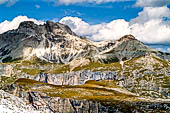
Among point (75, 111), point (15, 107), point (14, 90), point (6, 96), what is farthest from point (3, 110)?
point (75, 111)

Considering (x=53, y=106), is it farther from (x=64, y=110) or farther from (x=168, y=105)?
(x=168, y=105)

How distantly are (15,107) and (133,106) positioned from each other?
3002 inches

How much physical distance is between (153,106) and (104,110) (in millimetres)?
23171

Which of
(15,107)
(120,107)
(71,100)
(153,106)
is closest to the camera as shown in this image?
(15,107)

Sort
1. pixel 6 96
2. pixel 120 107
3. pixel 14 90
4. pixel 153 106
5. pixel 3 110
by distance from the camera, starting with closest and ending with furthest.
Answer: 1. pixel 3 110
2. pixel 6 96
3. pixel 153 106
4. pixel 120 107
5. pixel 14 90

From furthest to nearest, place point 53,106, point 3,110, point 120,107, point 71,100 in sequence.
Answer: point 71,100
point 53,106
point 120,107
point 3,110

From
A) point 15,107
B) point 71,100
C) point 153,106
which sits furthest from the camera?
point 71,100

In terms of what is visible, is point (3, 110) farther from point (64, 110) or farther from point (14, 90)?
point (64, 110)

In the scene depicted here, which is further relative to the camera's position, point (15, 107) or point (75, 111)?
point (75, 111)

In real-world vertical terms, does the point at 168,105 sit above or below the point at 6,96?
below

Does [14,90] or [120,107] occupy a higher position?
[14,90]

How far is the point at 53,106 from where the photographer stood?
135500mm

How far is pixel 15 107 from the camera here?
4688 cm

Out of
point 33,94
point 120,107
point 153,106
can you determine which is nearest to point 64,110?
point 33,94
